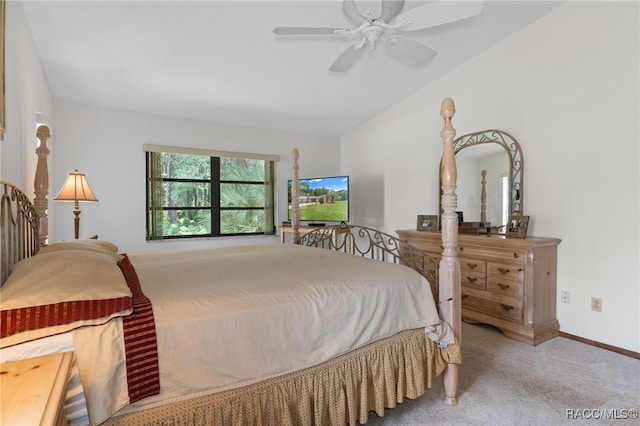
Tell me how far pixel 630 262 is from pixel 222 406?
3.06 metres

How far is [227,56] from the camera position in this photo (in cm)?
319

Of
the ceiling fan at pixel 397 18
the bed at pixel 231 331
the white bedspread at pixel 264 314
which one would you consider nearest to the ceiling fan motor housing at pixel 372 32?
the ceiling fan at pixel 397 18

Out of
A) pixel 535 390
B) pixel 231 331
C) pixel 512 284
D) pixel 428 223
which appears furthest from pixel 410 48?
pixel 535 390

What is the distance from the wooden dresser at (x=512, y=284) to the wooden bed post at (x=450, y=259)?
2.43 feet

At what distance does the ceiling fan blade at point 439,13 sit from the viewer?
194cm

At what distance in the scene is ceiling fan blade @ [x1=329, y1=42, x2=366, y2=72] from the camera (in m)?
2.44

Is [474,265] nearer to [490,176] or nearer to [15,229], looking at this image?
[490,176]

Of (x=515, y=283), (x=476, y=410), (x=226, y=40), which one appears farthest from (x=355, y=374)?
(x=226, y=40)

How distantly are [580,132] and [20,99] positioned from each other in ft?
13.9

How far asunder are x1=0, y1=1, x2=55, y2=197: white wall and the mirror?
11.1 ft

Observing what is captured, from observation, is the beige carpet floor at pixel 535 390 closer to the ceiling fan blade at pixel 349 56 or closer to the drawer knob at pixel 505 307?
the drawer knob at pixel 505 307

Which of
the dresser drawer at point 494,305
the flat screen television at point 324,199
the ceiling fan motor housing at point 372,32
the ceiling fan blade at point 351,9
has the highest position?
the ceiling fan blade at point 351,9

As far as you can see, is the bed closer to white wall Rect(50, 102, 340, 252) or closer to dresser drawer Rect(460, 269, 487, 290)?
dresser drawer Rect(460, 269, 487, 290)

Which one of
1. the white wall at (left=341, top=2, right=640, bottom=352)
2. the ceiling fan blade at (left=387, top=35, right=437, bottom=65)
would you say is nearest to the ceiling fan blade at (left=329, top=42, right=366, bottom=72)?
the ceiling fan blade at (left=387, top=35, right=437, bottom=65)
